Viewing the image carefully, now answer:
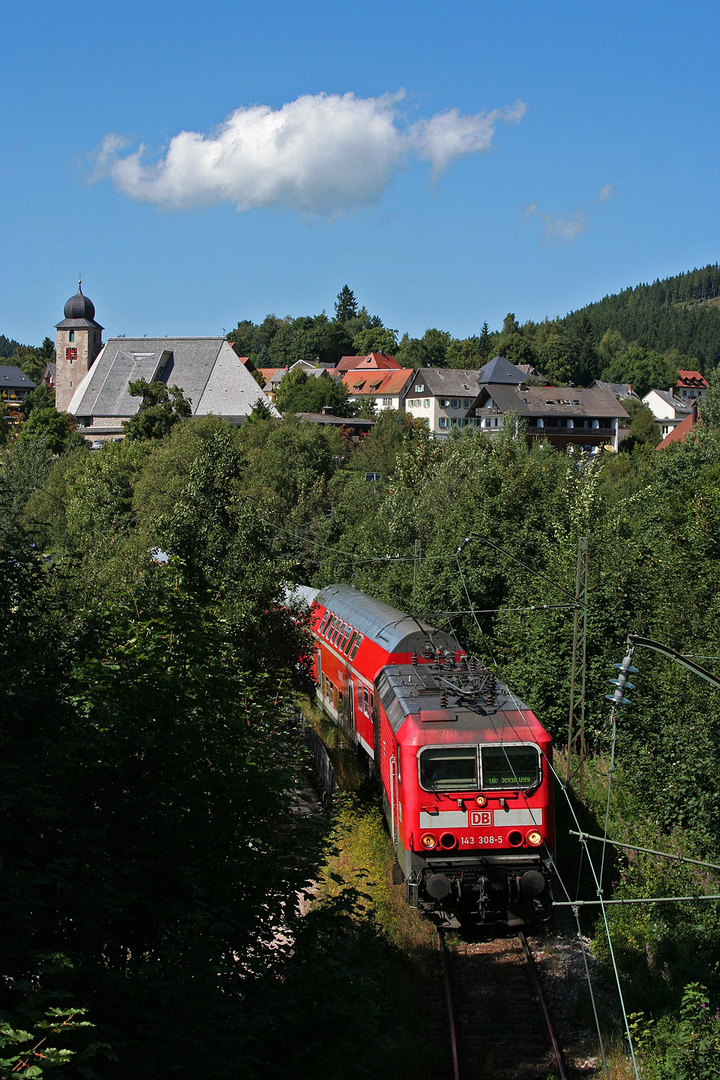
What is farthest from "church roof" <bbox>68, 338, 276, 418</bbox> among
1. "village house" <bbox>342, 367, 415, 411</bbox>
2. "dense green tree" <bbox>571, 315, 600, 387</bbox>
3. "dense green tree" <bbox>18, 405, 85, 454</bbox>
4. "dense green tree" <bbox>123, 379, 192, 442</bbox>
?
"dense green tree" <bbox>571, 315, 600, 387</bbox>

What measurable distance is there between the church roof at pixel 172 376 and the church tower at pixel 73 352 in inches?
129

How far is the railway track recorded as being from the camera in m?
10.9

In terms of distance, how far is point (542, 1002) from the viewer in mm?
11977

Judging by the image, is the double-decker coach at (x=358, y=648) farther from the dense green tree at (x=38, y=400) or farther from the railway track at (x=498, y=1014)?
the dense green tree at (x=38, y=400)

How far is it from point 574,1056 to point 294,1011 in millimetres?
4846

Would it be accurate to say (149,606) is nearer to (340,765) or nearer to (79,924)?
(79,924)

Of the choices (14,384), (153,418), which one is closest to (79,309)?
(153,418)

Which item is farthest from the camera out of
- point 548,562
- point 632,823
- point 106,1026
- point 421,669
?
point 548,562

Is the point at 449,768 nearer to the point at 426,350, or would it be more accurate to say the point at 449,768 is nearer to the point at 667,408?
the point at 667,408

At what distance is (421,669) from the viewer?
53.3ft

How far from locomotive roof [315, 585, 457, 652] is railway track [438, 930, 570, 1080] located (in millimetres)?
5860

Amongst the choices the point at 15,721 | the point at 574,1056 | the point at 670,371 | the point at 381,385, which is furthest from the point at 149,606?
the point at 670,371

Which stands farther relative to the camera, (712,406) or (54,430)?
(54,430)

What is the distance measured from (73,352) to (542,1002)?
110 metres
